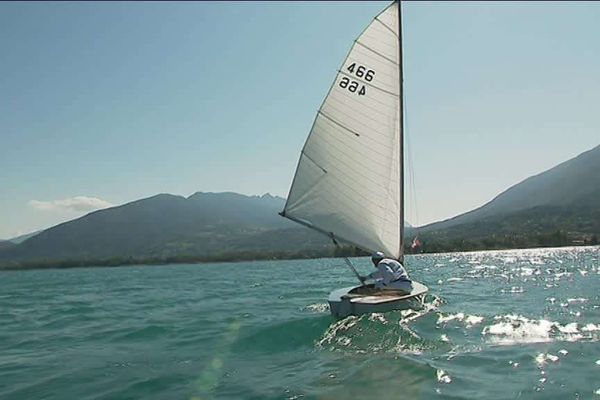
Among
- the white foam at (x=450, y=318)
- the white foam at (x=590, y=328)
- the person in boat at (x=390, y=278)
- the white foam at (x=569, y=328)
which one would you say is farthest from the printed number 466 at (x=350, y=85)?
the white foam at (x=590, y=328)

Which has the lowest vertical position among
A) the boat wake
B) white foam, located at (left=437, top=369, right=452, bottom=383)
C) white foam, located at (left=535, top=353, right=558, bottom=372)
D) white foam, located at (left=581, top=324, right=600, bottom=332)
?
white foam, located at (left=581, top=324, right=600, bottom=332)

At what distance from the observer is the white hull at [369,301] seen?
20.3 metres

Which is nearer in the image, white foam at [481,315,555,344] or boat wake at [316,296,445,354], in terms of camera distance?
boat wake at [316,296,445,354]

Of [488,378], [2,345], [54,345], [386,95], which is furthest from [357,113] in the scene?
[2,345]

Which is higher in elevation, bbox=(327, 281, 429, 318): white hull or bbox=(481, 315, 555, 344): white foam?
bbox=(327, 281, 429, 318): white hull

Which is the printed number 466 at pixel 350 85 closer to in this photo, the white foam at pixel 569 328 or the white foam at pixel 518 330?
the white foam at pixel 518 330


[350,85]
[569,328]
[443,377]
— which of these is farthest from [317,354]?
[350,85]

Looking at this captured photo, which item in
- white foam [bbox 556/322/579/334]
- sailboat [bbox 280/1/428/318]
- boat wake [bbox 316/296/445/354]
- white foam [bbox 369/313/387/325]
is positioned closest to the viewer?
boat wake [bbox 316/296/445/354]

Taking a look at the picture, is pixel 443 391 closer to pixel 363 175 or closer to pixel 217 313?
pixel 363 175

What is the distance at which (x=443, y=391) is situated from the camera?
11.7 m

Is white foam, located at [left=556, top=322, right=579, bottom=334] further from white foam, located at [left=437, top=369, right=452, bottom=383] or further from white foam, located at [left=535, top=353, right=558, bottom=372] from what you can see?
white foam, located at [left=437, top=369, right=452, bottom=383]

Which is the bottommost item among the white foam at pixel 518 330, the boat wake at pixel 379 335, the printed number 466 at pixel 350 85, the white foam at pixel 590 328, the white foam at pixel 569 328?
the white foam at pixel 590 328

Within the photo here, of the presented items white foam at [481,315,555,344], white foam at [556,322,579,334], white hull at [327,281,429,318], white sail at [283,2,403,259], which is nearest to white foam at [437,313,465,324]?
white hull at [327,281,429,318]

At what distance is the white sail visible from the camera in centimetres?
2330
